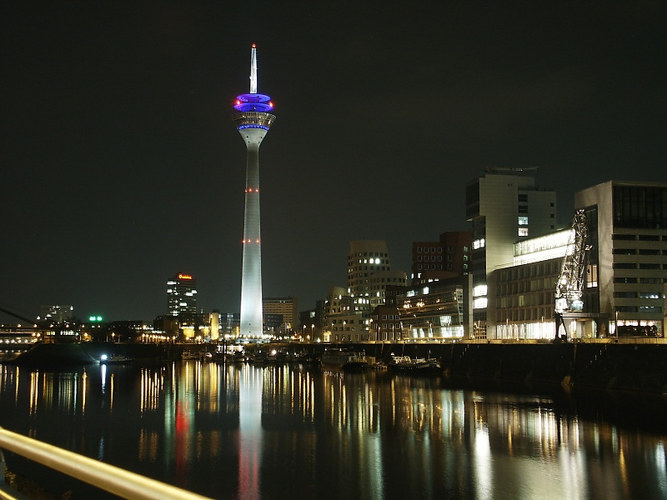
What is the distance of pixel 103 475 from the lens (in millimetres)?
6820

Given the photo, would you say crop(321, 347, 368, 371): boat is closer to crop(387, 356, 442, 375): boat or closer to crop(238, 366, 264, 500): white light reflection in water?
crop(387, 356, 442, 375): boat

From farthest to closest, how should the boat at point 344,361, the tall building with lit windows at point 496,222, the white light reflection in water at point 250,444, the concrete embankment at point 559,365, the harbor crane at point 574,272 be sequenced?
the tall building with lit windows at point 496,222 → the boat at point 344,361 → the harbor crane at point 574,272 → the concrete embankment at point 559,365 → the white light reflection in water at point 250,444

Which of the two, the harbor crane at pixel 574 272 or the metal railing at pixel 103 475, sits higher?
the harbor crane at pixel 574 272

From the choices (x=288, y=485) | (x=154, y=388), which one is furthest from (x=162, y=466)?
(x=154, y=388)

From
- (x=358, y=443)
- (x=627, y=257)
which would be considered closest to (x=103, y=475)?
(x=358, y=443)

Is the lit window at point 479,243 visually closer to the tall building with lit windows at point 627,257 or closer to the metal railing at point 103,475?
the tall building with lit windows at point 627,257

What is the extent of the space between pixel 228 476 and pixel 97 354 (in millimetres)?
166837

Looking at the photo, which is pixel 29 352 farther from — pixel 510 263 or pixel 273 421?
pixel 273 421

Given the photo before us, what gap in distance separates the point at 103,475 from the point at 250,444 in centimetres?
3675

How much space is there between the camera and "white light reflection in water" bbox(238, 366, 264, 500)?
30.7m

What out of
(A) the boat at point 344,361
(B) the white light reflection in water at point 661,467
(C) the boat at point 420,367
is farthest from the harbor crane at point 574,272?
(B) the white light reflection in water at point 661,467

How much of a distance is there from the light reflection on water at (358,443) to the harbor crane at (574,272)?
3437 cm

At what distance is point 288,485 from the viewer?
3116cm

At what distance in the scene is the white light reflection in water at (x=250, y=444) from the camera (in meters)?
30.7
